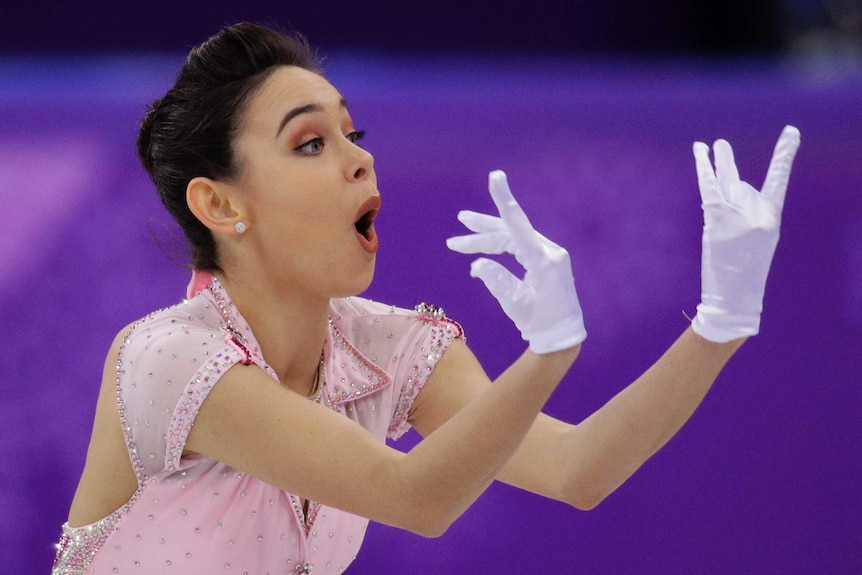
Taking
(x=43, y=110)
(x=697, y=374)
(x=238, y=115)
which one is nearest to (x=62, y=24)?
(x=43, y=110)

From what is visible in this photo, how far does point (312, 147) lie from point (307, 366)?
1.01 ft

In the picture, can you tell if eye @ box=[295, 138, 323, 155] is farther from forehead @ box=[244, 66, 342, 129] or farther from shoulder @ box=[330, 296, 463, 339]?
shoulder @ box=[330, 296, 463, 339]

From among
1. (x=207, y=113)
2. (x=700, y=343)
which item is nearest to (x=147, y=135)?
(x=207, y=113)

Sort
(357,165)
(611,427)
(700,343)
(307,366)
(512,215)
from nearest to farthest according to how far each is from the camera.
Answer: (512,215), (700,343), (611,427), (357,165), (307,366)

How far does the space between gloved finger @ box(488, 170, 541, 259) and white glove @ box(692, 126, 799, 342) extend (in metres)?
0.18

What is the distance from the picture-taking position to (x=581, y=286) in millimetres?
2201

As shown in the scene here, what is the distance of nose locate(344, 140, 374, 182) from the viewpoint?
1509 mm

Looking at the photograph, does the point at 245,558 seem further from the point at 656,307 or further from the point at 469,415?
the point at 656,307

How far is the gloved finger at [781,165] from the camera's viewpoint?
47.8 inches

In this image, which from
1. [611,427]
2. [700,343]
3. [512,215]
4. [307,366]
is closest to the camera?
[512,215]

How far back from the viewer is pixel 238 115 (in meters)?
1.53

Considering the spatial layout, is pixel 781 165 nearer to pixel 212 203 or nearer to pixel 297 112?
pixel 297 112

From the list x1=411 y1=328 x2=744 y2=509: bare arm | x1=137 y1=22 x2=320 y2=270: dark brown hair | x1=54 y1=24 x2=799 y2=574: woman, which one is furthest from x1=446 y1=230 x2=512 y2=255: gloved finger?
x1=137 y1=22 x2=320 y2=270: dark brown hair

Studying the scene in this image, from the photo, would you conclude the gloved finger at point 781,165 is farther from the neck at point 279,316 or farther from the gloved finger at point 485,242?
the neck at point 279,316
